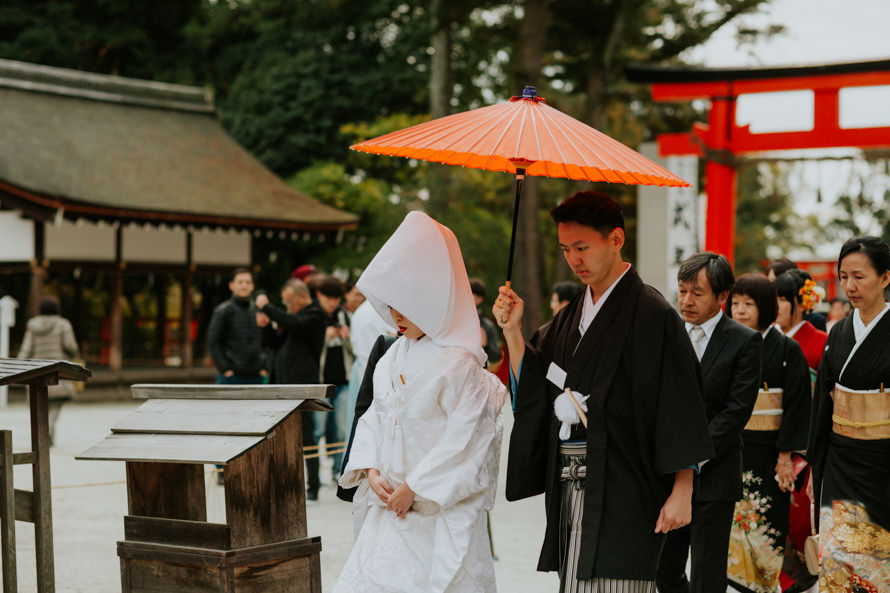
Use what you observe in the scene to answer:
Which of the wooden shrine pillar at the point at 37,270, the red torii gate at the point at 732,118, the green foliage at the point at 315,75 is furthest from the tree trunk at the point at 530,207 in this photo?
the wooden shrine pillar at the point at 37,270

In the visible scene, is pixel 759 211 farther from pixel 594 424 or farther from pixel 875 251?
pixel 594 424

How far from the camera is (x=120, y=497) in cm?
782

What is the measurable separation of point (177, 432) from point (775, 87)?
10741mm

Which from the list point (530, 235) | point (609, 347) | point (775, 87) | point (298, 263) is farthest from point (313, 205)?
point (609, 347)

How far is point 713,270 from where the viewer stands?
4.27 meters

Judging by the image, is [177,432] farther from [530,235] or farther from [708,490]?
[530,235]

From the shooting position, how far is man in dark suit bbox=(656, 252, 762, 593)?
13.6 feet

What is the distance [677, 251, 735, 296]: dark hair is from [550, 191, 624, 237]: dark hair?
4.09ft

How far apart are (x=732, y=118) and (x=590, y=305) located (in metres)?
10.5

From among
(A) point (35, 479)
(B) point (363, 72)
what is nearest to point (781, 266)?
(A) point (35, 479)

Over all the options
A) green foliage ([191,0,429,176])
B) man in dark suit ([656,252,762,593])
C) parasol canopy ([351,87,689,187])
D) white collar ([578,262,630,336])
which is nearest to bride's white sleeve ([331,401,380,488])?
white collar ([578,262,630,336])

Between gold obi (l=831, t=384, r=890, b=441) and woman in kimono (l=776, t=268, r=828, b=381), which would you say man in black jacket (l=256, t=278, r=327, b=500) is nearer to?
woman in kimono (l=776, t=268, r=828, b=381)

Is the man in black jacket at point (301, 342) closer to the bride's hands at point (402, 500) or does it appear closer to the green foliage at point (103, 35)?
the bride's hands at point (402, 500)

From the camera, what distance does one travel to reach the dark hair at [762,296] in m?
4.88
